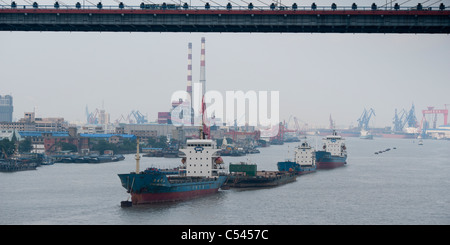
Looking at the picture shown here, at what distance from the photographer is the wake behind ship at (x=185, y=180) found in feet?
117

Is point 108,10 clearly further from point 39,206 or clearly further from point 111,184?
point 111,184

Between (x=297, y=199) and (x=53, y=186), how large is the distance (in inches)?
755

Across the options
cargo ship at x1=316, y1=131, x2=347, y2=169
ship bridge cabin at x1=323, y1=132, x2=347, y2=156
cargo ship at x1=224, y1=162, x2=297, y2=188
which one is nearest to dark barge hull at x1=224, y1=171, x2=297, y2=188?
cargo ship at x1=224, y1=162, x2=297, y2=188

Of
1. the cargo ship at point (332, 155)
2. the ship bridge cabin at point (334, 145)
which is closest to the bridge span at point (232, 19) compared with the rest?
the cargo ship at point (332, 155)

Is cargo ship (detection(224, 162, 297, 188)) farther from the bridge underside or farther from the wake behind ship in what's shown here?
the bridge underside

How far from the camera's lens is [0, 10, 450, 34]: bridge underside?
3281 centimetres

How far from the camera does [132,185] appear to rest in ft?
116

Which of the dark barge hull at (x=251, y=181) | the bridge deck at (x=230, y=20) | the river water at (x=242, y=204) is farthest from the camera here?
the dark barge hull at (x=251, y=181)

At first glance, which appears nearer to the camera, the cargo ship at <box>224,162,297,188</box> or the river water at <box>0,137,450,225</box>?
the river water at <box>0,137,450,225</box>

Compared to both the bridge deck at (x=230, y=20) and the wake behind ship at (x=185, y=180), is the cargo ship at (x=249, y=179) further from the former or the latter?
the bridge deck at (x=230, y=20)

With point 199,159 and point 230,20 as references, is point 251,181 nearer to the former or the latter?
point 199,159

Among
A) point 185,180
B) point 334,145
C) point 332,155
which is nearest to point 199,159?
point 185,180

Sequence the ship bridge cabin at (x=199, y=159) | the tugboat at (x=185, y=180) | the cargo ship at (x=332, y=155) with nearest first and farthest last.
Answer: the tugboat at (x=185, y=180) < the ship bridge cabin at (x=199, y=159) < the cargo ship at (x=332, y=155)

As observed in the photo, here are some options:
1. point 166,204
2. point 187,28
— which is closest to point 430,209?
point 166,204
